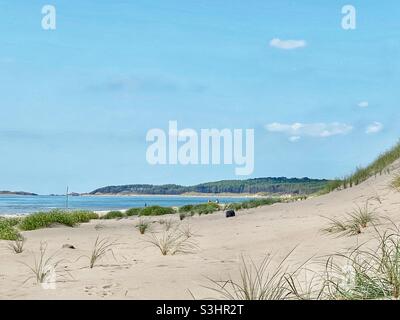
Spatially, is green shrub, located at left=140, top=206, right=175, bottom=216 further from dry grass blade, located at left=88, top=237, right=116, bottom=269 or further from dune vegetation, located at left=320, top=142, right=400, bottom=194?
dry grass blade, located at left=88, top=237, right=116, bottom=269

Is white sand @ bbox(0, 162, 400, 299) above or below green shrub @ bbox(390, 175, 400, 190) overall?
below

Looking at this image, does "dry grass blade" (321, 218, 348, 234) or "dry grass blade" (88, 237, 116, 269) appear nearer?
"dry grass blade" (88, 237, 116, 269)

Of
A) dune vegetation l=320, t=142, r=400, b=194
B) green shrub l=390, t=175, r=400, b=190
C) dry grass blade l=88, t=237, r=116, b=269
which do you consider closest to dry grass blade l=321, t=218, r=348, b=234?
dry grass blade l=88, t=237, r=116, b=269

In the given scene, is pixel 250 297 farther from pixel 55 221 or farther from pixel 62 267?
pixel 55 221

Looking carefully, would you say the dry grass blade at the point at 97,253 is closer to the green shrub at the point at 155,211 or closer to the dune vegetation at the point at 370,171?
the dune vegetation at the point at 370,171

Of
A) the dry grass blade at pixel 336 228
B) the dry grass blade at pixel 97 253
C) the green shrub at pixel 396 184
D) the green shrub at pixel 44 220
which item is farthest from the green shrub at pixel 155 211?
the dry grass blade at pixel 336 228

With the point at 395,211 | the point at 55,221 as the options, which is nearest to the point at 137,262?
the point at 395,211

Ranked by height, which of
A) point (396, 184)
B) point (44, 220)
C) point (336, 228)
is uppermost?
point (396, 184)

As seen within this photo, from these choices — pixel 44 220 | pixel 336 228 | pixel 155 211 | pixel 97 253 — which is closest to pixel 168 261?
pixel 97 253

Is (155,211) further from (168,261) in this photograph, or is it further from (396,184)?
(168,261)

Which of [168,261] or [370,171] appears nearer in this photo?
[168,261]

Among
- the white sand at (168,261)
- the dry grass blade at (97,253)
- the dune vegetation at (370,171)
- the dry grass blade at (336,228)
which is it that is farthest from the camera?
the dune vegetation at (370,171)

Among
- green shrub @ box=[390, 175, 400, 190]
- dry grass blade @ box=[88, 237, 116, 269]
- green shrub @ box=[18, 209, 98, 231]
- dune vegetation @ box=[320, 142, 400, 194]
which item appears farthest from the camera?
dune vegetation @ box=[320, 142, 400, 194]
